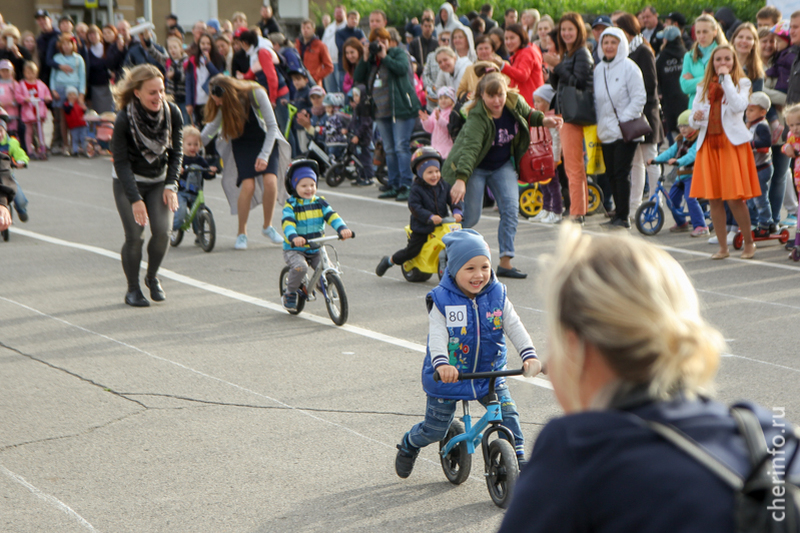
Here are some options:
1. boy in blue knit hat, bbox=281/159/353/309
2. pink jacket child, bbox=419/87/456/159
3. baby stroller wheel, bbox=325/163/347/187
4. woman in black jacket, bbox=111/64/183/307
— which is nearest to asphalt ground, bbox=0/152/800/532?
boy in blue knit hat, bbox=281/159/353/309

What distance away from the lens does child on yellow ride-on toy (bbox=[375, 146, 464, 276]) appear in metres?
8.87

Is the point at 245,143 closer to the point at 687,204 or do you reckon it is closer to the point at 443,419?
the point at 687,204

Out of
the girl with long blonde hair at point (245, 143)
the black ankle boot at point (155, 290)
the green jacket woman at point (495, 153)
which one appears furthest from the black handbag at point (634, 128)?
the black ankle boot at point (155, 290)

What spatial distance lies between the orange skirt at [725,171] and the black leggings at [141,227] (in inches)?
202

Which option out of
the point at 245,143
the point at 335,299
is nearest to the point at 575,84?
the point at 245,143

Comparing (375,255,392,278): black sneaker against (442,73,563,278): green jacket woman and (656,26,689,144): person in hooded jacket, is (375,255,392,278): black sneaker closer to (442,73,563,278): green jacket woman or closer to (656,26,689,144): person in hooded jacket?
(442,73,563,278): green jacket woman

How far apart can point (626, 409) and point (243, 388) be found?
4717mm

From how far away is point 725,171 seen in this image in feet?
30.4

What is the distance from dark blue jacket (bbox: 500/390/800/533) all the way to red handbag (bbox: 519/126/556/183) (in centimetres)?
791

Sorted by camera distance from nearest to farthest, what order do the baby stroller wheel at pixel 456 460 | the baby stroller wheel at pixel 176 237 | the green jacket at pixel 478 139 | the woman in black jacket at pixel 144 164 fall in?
1. the baby stroller wheel at pixel 456 460
2. the woman in black jacket at pixel 144 164
3. the green jacket at pixel 478 139
4. the baby stroller wheel at pixel 176 237

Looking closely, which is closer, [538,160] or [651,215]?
[538,160]

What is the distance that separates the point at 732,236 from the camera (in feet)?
33.8

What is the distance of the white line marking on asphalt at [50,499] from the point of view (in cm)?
410

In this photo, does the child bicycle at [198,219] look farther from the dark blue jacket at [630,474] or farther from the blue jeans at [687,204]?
the dark blue jacket at [630,474]
